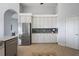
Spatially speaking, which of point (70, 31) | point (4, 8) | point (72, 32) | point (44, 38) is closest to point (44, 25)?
point (44, 38)

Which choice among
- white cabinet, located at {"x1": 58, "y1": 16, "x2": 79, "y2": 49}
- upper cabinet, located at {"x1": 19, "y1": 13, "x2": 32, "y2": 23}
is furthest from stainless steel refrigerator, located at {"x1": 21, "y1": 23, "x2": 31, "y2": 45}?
white cabinet, located at {"x1": 58, "y1": 16, "x2": 79, "y2": 49}

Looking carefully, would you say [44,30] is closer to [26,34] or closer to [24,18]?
[26,34]

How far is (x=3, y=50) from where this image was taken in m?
3.29

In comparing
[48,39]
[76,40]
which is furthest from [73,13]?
[48,39]

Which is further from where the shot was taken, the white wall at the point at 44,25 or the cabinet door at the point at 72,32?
the white wall at the point at 44,25

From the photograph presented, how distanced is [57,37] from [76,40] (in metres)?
2.53

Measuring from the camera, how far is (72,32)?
7.07 metres

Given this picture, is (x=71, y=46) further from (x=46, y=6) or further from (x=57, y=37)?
(x=46, y=6)

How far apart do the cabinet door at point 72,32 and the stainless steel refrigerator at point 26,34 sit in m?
2.90

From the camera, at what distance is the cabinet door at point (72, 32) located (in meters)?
6.82

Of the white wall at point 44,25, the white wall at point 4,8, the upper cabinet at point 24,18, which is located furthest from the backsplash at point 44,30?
the white wall at point 4,8

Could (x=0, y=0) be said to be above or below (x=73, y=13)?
below

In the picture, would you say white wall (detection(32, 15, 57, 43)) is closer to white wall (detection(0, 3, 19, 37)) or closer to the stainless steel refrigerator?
the stainless steel refrigerator

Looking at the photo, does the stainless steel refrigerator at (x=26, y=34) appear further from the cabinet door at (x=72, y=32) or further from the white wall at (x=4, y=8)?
the cabinet door at (x=72, y=32)
